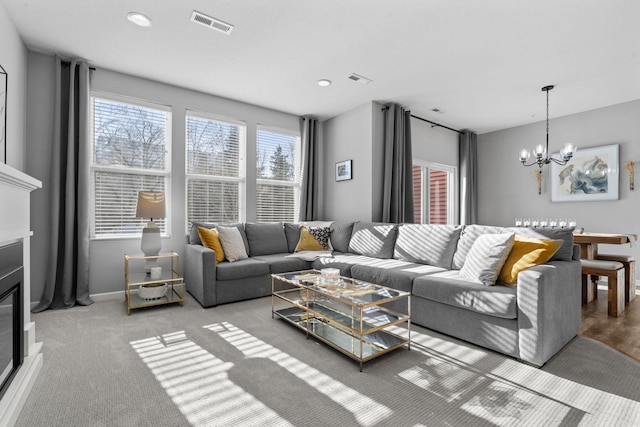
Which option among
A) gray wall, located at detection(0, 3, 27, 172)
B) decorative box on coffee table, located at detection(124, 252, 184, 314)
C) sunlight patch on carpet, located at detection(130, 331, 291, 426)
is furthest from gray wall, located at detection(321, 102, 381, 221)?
gray wall, located at detection(0, 3, 27, 172)

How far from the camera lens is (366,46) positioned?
2975 mm

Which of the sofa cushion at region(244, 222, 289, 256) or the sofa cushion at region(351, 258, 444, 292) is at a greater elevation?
the sofa cushion at region(244, 222, 289, 256)

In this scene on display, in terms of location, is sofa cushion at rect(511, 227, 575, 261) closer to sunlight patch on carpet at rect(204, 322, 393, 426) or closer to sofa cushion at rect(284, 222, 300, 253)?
sunlight patch on carpet at rect(204, 322, 393, 426)

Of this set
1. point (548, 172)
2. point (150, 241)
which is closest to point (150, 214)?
point (150, 241)

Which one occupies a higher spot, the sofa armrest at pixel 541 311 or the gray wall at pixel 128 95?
the gray wall at pixel 128 95

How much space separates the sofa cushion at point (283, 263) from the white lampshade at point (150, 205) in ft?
4.00

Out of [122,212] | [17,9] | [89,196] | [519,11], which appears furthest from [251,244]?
[519,11]

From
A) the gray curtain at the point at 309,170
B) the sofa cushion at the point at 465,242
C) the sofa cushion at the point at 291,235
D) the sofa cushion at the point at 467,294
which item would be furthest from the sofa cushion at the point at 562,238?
the gray curtain at the point at 309,170

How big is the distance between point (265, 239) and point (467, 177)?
158 inches

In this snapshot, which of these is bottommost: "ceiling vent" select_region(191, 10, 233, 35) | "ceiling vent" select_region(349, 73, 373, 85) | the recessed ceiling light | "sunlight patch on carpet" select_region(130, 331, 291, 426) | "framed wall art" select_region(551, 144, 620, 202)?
"sunlight patch on carpet" select_region(130, 331, 291, 426)

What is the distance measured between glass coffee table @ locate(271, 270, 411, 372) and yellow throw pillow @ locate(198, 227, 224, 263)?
1023mm

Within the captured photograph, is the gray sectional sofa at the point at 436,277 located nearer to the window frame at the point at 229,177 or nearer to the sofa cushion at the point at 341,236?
the sofa cushion at the point at 341,236

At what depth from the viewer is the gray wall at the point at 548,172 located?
14.3 feet

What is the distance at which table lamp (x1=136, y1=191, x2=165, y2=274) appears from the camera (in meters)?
3.29
